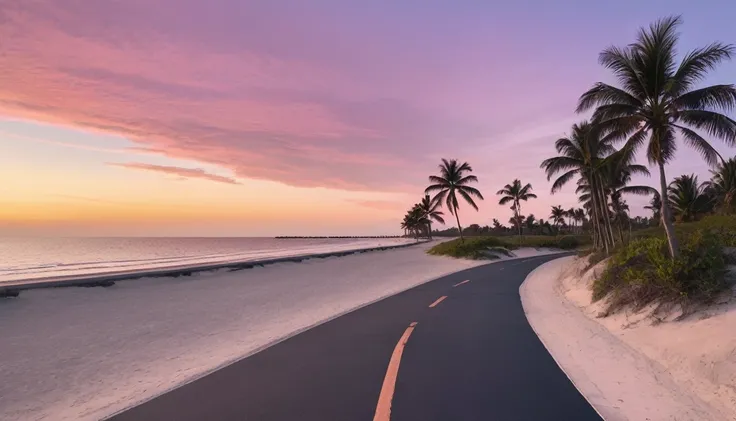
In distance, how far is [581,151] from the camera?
33375 mm

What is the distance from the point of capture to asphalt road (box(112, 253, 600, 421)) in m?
4.92

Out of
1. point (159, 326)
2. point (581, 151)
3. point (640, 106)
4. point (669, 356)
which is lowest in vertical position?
point (669, 356)

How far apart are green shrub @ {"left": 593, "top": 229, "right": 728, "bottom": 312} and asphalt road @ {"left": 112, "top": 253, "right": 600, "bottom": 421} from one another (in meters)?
2.81

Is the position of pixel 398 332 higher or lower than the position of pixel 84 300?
lower

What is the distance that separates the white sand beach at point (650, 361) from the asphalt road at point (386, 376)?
1.45 ft

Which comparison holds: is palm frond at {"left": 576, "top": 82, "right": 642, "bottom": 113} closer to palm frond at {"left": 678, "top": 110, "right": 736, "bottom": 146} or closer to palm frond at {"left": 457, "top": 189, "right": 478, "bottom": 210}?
palm frond at {"left": 678, "top": 110, "right": 736, "bottom": 146}

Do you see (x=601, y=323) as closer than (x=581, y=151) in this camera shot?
Yes

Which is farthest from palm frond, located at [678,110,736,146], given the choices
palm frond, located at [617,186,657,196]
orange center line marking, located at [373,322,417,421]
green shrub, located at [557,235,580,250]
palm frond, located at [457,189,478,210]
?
green shrub, located at [557,235,580,250]

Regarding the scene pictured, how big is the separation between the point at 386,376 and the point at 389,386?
46 centimetres

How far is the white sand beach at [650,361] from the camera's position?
5266 mm

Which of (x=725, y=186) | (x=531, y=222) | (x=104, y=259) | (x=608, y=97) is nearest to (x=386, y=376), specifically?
(x=608, y=97)

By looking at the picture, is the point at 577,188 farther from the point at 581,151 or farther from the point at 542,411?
the point at 542,411

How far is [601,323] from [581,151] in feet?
86.3

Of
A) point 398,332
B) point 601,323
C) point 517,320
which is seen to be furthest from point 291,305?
point 601,323
